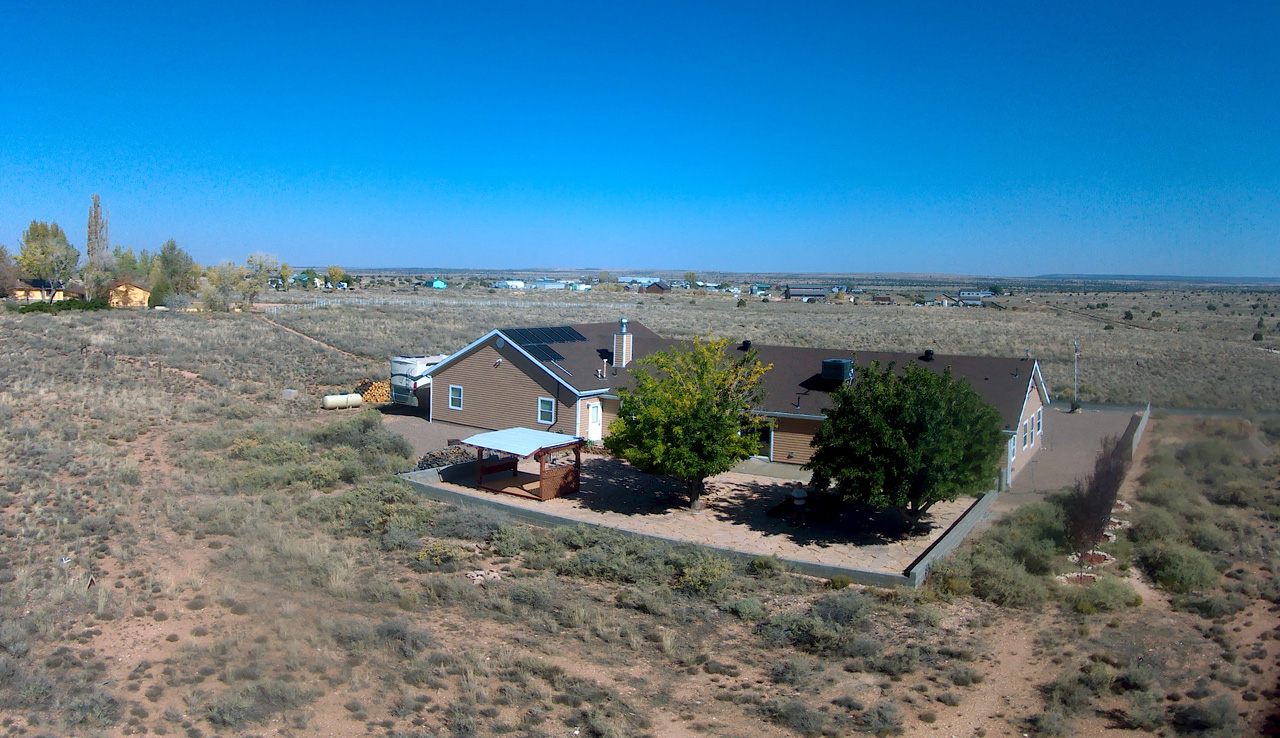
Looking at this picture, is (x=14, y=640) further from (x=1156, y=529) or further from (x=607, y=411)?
(x=1156, y=529)

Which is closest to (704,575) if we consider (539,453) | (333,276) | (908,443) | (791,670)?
(791,670)

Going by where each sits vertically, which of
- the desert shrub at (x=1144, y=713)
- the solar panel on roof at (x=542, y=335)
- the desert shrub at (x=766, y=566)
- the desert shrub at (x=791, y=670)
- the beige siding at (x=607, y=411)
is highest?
the solar panel on roof at (x=542, y=335)

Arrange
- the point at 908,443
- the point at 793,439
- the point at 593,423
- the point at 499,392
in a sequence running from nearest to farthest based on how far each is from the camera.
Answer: the point at 908,443, the point at 793,439, the point at 593,423, the point at 499,392

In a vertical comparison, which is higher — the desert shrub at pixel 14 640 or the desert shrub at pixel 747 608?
the desert shrub at pixel 14 640

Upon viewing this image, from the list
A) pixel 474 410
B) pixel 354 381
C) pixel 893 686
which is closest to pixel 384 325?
pixel 354 381

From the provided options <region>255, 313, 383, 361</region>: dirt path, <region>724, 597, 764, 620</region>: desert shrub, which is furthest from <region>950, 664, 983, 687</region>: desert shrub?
<region>255, 313, 383, 361</region>: dirt path

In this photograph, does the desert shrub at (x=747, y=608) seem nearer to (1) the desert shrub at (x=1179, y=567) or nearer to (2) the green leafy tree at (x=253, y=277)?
(1) the desert shrub at (x=1179, y=567)

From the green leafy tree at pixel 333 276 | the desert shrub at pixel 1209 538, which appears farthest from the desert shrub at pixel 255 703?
the green leafy tree at pixel 333 276
